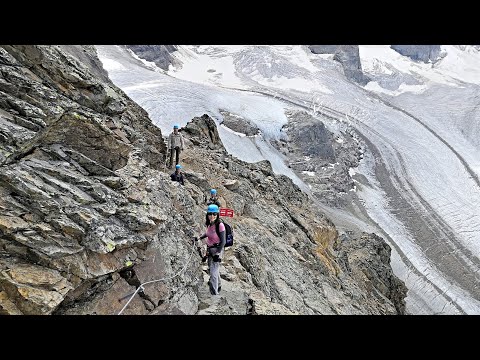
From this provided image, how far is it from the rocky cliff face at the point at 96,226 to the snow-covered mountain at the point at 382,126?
87.8ft

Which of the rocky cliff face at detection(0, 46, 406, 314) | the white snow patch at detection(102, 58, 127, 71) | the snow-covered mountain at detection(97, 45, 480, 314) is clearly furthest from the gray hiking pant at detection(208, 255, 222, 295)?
the white snow patch at detection(102, 58, 127, 71)

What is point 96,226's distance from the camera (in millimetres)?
5988

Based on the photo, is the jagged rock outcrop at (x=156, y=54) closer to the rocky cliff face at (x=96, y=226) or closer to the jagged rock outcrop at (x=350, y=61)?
the jagged rock outcrop at (x=350, y=61)

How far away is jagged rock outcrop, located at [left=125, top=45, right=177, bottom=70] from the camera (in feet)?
275

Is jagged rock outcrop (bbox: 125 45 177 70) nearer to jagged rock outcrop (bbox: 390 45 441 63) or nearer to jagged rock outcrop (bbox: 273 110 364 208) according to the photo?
jagged rock outcrop (bbox: 273 110 364 208)

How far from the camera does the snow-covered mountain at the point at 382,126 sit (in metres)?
43.6

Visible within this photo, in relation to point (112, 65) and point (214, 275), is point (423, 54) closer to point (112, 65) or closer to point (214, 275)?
point (112, 65)

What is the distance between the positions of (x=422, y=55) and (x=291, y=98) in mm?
58358

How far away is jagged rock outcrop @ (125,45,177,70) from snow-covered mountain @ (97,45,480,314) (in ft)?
6.16

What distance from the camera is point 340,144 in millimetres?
66375

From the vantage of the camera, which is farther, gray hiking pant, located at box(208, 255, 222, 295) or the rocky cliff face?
gray hiking pant, located at box(208, 255, 222, 295)

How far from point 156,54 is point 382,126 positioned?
1786 inches

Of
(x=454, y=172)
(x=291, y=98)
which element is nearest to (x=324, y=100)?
(x=291, y=98)
